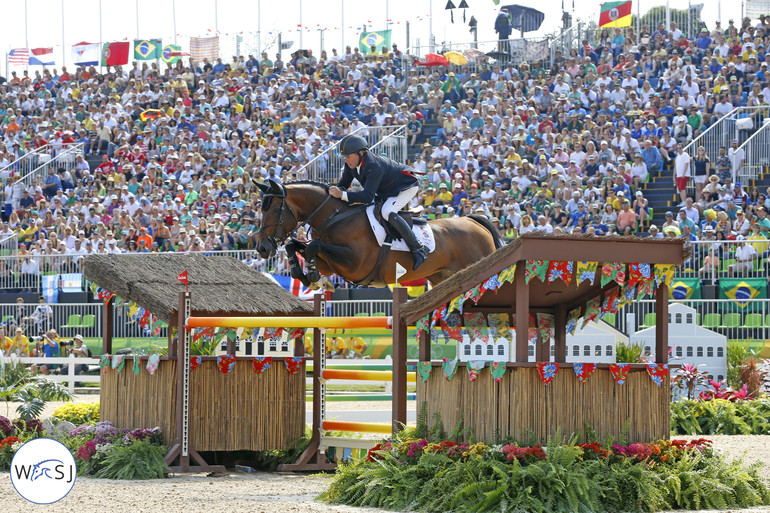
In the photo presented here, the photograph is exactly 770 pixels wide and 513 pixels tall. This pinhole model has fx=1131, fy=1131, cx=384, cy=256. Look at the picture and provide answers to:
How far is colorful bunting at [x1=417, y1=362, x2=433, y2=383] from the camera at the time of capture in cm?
772

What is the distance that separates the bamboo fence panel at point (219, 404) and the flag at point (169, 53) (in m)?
27.6

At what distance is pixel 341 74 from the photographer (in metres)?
30.6

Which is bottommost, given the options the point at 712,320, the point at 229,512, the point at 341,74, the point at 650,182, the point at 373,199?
the point at 229,512

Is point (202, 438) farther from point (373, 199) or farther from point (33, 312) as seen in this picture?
point (33, 312)

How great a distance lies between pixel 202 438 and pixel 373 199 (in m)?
3.05

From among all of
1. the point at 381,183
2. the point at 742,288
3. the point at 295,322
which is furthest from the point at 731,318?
the point at 295,322

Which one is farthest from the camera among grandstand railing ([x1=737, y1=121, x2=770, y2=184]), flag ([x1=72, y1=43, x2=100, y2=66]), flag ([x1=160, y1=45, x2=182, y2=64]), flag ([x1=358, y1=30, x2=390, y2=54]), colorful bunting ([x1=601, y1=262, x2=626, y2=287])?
flag ([x1=72, y1=43, x2=100, y2=66])

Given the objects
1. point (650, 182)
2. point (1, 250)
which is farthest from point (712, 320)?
point (1, 250)

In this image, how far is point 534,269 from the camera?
23.8 feet

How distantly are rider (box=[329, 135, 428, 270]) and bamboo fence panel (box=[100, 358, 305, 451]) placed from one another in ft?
6.63

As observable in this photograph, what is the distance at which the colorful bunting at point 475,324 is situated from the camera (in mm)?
8664

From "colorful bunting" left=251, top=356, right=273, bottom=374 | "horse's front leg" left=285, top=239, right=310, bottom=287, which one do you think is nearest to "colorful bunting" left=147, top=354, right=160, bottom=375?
"colorful bunting" left=251, top=356, right=273, bottom=374

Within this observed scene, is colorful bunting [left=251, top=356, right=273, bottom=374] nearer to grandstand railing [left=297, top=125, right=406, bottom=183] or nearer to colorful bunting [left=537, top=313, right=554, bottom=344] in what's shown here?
colorful bunting [left=537, top=313, right=554, bottom=344]

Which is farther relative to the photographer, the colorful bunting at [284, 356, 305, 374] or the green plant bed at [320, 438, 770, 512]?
the colorful bunting at [284, 356, 305, 374]
